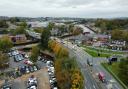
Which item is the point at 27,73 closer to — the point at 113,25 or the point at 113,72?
the point at 113,72

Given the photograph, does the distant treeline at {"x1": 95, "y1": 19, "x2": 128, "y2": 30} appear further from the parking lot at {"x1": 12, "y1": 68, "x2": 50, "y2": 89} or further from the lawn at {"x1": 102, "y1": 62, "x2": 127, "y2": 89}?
the parking lot at {"x1": 12, "y1": 68, "x2": 50, "y2": 89}

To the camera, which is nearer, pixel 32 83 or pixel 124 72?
pixel 32 83

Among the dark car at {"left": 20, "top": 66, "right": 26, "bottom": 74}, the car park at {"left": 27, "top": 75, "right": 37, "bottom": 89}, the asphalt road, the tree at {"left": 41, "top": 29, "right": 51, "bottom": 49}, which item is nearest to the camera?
the asphalt road

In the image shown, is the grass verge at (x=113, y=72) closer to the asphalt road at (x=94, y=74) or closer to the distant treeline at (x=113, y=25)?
the asphalt road at (x=94, y=74)

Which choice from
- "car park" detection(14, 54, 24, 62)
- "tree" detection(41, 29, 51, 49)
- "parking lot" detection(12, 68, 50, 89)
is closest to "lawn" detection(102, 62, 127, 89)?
"parking lot" detection(12, 68, 50, 89)

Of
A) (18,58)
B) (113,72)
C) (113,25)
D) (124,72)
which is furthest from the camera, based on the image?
(113,25)

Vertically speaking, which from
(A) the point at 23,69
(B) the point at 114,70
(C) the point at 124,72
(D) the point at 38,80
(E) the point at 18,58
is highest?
(C) the point at 124,72

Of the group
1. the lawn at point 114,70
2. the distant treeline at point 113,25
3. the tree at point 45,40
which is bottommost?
the distant treeline at point 113,25

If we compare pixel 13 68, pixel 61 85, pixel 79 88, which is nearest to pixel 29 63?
pixel 13 68

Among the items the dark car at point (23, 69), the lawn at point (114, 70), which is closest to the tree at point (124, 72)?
the lawn at point (114, 70)

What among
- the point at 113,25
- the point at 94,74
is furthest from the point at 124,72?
the point at 113,25

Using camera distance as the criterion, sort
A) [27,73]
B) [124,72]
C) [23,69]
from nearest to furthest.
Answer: [124,72]
[27,73]
[23,69]
